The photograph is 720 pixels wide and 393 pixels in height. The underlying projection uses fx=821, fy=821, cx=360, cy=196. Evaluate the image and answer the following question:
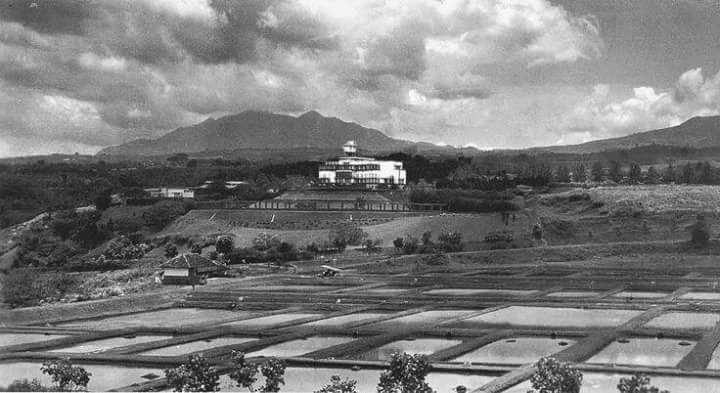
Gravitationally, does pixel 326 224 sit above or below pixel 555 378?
above

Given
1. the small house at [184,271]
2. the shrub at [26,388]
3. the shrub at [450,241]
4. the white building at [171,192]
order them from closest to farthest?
the shrub at [26,388] → the small house at [184,271] → the shrub at [450,241] → the white building at [171,192]

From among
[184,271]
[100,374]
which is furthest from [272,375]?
[184,271]

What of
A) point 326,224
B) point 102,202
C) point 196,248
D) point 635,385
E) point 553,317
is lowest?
point 553,317

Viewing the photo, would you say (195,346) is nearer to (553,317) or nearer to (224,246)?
(553,317)

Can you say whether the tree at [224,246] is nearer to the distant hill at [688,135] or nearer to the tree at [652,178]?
the distant hill at [688,135]

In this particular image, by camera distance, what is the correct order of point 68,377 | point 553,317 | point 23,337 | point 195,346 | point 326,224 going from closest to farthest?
point 68,377 → point 195,346 → point 23,337 → point 553,317 → point 326,224

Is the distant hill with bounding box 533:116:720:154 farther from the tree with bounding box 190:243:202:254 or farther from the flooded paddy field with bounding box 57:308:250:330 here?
the flooded paddy field with bounding box 57:308:250:330

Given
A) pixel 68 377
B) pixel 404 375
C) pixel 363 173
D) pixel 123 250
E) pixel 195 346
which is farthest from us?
pixel 363 173

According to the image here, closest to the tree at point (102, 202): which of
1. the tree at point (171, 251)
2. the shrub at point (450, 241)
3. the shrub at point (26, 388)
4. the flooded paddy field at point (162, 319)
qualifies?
the tree at point (171, 251)
